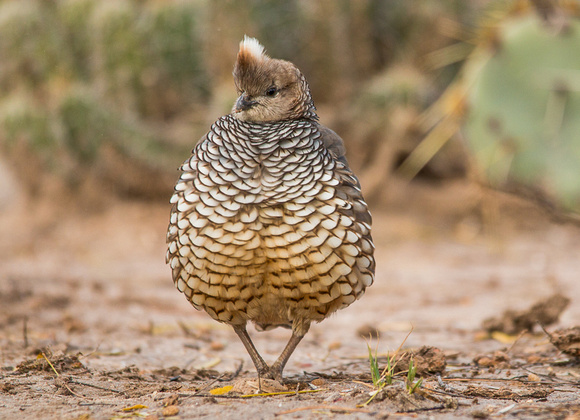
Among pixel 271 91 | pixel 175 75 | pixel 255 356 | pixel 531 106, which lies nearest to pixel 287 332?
pixel 255 356

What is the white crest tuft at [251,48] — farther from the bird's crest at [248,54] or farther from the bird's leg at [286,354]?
the bird's leg at [286,354]

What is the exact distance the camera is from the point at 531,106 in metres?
6.20

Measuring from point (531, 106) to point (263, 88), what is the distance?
3204mm

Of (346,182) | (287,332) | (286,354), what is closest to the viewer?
(346,182)

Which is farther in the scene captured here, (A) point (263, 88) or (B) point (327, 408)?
(A) point (263, 88)

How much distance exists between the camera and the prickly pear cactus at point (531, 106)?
6.11 meters

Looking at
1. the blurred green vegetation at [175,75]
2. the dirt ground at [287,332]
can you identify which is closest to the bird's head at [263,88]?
the dirt ground at [287,332]

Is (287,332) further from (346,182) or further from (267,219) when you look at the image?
(267,219)

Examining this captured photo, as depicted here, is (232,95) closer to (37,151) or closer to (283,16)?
(283,16)

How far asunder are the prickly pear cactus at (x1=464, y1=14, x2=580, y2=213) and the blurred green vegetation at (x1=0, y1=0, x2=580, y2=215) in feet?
7.41

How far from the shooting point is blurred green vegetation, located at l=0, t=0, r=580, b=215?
9.03m

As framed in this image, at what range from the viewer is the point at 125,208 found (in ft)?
32.1

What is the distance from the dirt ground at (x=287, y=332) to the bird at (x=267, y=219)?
0.42 m

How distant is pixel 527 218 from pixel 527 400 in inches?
276
